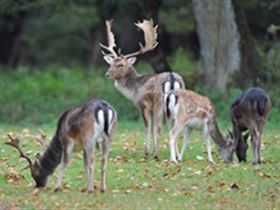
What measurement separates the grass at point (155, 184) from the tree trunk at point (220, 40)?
5964mm

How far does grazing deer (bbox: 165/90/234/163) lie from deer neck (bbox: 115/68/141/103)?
3.96ft

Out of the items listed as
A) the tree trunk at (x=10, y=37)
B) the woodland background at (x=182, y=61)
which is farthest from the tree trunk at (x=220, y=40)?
the tree trunk at (x=10, y=37)

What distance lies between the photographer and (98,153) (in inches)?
629

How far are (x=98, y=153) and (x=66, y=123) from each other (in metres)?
2.94

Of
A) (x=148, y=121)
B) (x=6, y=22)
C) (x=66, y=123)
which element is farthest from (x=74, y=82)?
(x=66, y=123)

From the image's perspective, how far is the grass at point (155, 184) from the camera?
1227 cm

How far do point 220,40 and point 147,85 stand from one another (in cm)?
656

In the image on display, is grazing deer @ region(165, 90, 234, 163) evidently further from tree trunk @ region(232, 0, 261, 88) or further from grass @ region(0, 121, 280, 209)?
tree trunk @ region(232, 0, 261, 88)

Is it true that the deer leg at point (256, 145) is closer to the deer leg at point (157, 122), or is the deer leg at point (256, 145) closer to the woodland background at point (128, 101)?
the woodland background at point (128, 101)

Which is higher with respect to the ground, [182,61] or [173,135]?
[182,61]

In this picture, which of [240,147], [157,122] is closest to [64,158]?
[157,122]

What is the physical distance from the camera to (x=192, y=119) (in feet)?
50.2

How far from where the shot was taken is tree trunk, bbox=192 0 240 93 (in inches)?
874

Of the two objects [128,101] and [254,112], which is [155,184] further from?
[128,101]
